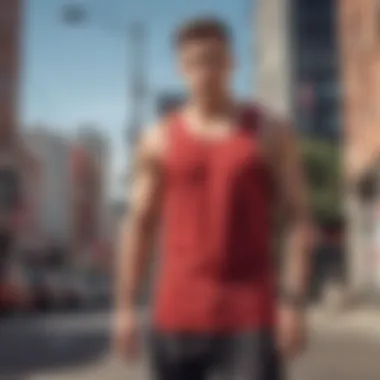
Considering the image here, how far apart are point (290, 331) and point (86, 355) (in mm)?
1166

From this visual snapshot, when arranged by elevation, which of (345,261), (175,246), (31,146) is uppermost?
(31,146)

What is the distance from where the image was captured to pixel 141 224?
2.55ft

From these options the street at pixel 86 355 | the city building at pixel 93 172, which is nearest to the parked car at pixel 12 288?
the street at pixel 86 355

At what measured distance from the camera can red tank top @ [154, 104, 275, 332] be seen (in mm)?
757

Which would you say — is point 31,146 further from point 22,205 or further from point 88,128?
point 22,205

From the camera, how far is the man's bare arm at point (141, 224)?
769 millimetres

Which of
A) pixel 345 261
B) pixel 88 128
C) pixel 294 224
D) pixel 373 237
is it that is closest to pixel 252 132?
pixel 294 224

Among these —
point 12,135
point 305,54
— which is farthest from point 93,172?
point 305,54

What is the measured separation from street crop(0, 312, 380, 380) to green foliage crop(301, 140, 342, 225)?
0.19 metres

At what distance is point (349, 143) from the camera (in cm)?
197

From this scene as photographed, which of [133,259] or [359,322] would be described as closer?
[133,259]

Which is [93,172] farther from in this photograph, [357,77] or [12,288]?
[12,288]

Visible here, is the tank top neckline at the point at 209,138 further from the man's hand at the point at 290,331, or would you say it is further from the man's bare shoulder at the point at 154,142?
the man's hand at the point at 290,331

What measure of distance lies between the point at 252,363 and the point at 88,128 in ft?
1.99
